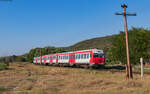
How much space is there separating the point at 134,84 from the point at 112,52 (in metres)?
25.7

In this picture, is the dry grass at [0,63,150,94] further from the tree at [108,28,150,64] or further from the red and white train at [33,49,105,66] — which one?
the tree at [108,28,150,64]

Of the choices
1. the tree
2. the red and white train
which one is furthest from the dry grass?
the tree

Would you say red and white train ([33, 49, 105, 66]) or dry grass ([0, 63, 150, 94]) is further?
red and white train ([33, 49, 105, 66])

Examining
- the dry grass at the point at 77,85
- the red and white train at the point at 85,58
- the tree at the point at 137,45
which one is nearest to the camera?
the dry grass at the point at 77,85

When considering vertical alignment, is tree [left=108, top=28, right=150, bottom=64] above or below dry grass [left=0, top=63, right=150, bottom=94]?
above

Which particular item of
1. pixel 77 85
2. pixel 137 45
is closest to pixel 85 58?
pixel 137 45

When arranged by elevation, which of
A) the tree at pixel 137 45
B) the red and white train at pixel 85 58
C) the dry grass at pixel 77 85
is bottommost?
the dry grass at pixel 77 85

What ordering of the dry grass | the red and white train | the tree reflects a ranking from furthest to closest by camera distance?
the tree, the red and white train, the dry grass

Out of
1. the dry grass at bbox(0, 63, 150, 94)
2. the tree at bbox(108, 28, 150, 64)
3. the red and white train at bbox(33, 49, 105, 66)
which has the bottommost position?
the dry grass at bbox(0, 63, 150, 94)

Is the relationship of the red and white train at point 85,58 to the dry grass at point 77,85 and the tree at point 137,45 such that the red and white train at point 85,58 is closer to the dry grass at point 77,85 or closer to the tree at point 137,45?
the tree at point 137,45

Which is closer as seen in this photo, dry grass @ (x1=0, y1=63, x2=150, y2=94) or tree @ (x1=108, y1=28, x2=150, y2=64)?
dry grass @ (x1=0, y1=63, x2=150, y2=94)

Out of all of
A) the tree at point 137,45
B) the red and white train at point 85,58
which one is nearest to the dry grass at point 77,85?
the red and white train at point 85,58

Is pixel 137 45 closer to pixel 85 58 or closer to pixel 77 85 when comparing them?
pixel 85 58

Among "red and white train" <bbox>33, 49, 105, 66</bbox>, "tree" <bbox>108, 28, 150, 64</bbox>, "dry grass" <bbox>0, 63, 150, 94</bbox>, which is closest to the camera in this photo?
"dry grass" <bbox>0, 63, 150, 94</bbox>
